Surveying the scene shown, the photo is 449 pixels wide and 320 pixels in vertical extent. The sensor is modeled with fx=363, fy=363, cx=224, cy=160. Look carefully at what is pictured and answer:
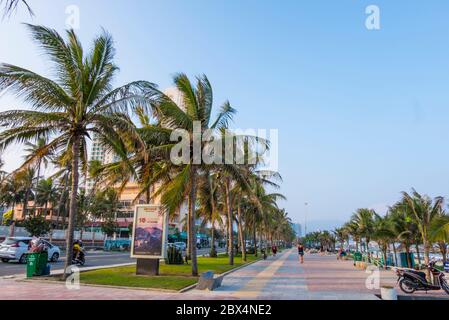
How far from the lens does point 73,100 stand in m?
13.9

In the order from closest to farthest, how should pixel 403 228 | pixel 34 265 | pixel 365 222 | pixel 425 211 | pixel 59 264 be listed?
pixel 34 265, pixel 425 211, pixel 59 264, pixel 403 228, pixel 365 222

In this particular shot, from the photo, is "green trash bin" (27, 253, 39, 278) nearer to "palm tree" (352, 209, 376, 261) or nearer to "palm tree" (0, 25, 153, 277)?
"palm tree" (0, 25, 153, 277)

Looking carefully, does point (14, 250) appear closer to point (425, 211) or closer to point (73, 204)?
point (73, 204)

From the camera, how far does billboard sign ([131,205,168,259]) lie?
48.5 ft

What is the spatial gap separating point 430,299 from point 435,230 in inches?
168

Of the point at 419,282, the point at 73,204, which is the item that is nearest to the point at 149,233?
the point at 73,204


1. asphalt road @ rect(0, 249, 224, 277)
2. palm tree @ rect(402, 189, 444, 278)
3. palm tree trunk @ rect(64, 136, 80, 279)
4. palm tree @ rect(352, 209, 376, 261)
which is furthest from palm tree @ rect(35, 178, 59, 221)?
palm tree @ rect(402, 189, 444, 278)

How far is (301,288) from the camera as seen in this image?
13.0 m

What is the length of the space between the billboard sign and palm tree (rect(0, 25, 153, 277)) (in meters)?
2.56

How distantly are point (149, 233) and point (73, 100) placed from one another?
19.9 ft

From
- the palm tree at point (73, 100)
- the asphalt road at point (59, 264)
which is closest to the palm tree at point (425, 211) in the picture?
the palm tree at point (73, 100)
